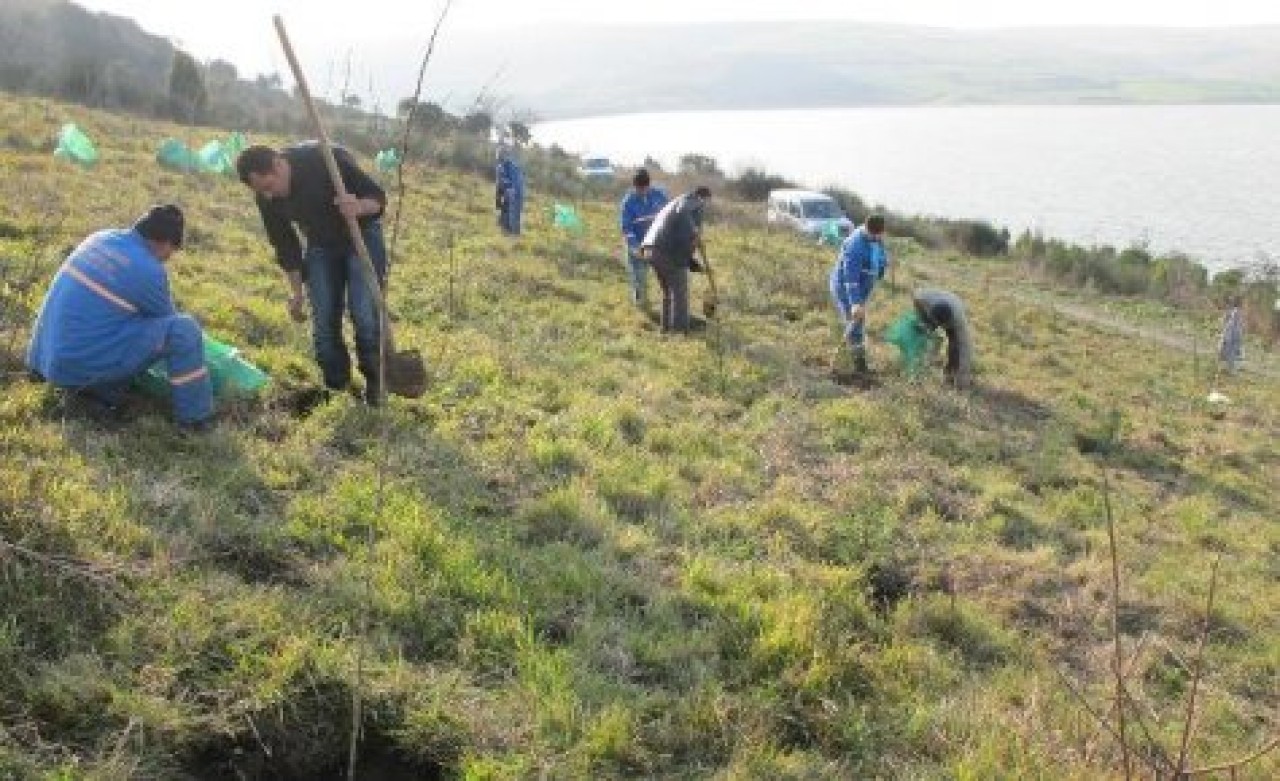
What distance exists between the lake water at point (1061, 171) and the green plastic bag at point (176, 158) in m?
4.83

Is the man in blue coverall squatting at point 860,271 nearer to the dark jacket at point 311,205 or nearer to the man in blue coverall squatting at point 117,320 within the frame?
the dark jacket at point 311,205

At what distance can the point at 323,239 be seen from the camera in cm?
564

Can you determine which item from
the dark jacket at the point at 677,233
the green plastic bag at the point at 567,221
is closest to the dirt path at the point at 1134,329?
the green plastic bag at the point at 567,221

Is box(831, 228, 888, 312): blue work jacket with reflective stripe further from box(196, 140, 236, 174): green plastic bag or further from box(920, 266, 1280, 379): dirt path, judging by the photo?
box(196, 140, 236, 174): green plastic bag

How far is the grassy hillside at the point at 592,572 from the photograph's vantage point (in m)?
3.30

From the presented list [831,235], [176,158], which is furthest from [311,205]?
[831,235]

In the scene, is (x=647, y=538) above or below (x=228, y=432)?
below

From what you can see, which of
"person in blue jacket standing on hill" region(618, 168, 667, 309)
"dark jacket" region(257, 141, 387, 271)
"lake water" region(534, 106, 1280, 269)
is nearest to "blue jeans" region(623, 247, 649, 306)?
"person in blue jacket standing on hill" region(618, 168, 667, 309)

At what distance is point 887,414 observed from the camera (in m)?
8.17

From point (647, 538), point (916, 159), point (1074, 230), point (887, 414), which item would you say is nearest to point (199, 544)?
point (647, 538)

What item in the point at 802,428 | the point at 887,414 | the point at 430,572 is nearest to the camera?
the point at 430,572

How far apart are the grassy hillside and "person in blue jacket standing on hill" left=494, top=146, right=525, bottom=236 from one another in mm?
5422

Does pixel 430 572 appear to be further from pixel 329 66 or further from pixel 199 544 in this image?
pixel 329 66

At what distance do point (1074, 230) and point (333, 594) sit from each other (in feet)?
136
